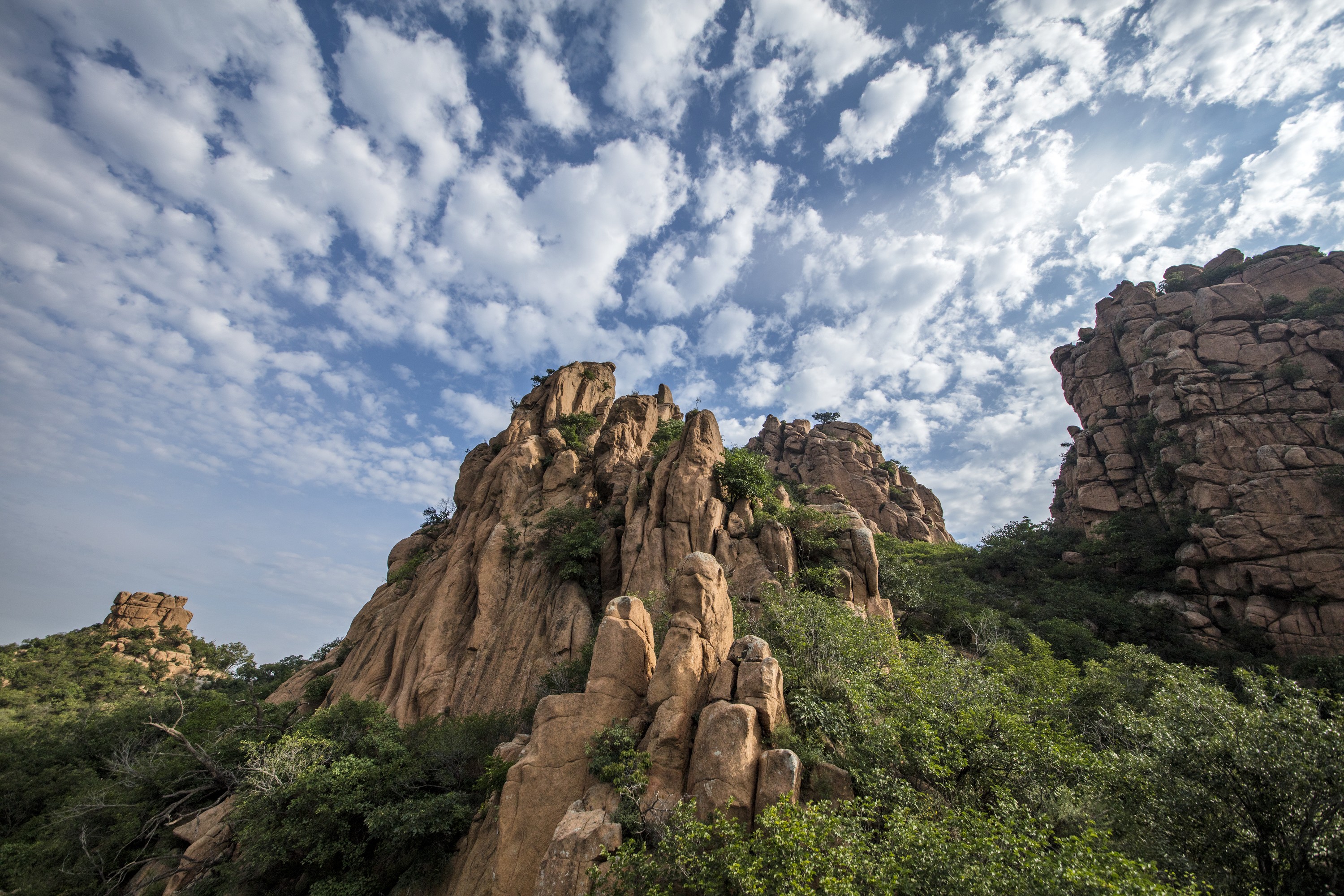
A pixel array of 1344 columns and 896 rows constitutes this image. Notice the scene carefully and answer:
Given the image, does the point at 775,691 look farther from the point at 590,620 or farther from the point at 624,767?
the point at 590,620

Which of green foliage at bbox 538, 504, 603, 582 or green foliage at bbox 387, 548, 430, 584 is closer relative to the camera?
green foliage at bbox 538, 504, 603, 582

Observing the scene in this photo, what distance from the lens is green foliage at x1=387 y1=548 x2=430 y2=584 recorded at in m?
35.4

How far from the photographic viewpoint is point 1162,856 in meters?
9.71

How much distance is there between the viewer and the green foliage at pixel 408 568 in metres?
35.4

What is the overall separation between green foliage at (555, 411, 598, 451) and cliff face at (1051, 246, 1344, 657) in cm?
4143

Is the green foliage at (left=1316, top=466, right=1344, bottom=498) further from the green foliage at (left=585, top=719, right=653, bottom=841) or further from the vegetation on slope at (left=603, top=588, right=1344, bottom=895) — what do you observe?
the green foliage at (left=585, top=719, right=653, bottom=841)

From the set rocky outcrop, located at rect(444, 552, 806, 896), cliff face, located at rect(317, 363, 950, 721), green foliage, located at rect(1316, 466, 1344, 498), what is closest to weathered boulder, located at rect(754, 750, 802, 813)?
rocky outcrop, located at rect(444, 552, 806, 896)

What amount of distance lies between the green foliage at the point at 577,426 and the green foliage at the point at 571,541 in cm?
836

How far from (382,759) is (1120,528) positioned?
53256 mm

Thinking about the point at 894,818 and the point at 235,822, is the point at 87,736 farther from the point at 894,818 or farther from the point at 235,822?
the point at 894,818

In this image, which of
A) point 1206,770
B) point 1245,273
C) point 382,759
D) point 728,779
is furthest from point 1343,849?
point 1245,273

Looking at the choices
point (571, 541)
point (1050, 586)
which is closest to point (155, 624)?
point (571, 541)

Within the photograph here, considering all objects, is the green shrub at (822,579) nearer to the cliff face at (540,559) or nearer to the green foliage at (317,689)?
the cliff face at (540,559)

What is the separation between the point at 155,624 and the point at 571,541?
7415cm
